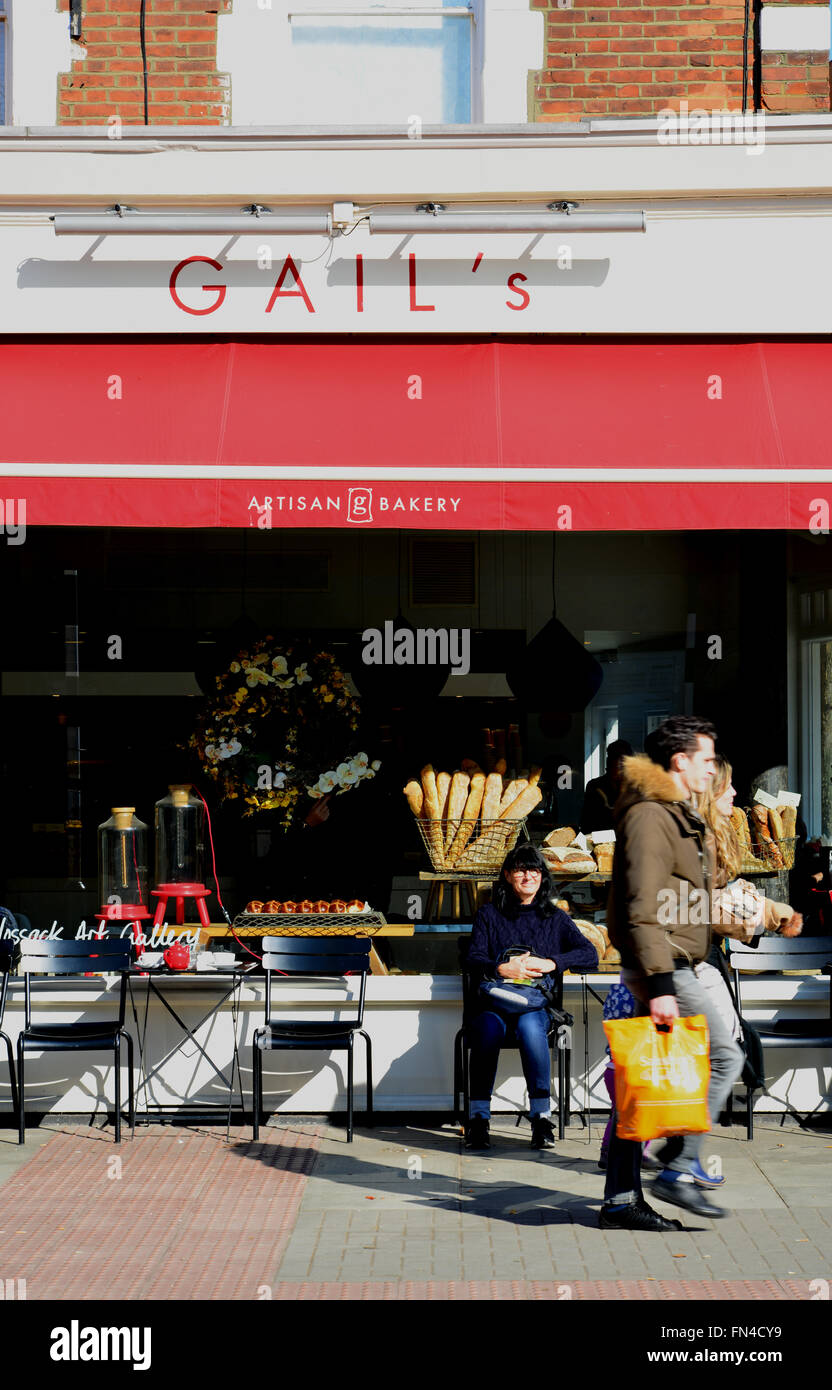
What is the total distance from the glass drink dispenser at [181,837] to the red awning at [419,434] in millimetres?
2190

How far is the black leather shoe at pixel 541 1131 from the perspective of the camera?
7.12m

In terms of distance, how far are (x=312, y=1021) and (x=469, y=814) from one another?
155 cm

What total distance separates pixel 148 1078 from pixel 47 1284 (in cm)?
273

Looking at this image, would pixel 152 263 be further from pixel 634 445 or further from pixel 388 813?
pixel 388 813

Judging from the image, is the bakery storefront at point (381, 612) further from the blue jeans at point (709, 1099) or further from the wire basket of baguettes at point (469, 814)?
the blue jeans at point (709, 1099)

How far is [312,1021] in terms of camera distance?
7.73m

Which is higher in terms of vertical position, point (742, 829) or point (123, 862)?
point (742, 829)

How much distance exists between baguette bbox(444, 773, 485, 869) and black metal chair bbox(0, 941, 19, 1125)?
258 cm

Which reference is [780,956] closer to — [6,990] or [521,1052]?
[521,1052]

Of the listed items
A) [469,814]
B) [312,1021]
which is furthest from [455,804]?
[312,1021]

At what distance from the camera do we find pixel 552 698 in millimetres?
9016

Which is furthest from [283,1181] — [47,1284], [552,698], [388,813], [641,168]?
[641,168]

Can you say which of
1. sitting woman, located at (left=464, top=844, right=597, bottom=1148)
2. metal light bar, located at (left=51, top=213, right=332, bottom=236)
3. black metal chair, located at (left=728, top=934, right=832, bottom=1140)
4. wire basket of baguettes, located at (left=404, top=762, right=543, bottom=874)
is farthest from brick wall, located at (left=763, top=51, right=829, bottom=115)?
black metal chair, located at (left=728, top=934, right=832, bottom=1140)

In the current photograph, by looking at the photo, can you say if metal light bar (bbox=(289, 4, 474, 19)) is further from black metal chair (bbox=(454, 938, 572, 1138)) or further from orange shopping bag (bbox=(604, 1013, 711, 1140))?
orange shopping bag (bbox=(604, 1013, 711, 1140))
